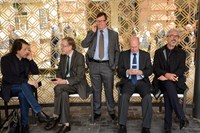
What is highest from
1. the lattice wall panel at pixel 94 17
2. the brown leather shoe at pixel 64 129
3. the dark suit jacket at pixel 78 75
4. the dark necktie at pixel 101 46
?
the lattice wall panel at pixel 94 17

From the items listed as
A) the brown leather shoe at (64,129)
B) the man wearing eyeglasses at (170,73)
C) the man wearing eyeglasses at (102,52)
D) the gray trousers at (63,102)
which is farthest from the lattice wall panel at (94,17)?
the brown leather shoe at (64,129)

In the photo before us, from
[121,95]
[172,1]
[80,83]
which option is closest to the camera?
[121,95]

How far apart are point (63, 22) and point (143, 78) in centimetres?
192

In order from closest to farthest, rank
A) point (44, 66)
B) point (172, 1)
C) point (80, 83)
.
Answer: point (80, 83) → point (172, 1) → point (44, 66)

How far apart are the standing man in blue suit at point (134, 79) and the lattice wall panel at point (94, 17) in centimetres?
85

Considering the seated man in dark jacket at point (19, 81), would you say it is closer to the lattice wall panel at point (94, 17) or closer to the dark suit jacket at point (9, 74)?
the dark suit jacket at point (9, 74)

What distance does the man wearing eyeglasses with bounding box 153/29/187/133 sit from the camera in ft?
14.5

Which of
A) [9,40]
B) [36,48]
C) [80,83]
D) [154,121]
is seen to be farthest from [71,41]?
[154,121]

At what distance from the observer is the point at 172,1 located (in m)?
5.27

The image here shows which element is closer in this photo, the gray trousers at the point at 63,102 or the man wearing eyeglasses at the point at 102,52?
the gray trousers at the point at 63,102

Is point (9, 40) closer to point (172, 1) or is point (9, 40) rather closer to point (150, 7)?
point (150, 7)

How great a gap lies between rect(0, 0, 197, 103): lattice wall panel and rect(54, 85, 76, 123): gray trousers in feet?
3.77

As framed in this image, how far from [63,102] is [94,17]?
177 cm

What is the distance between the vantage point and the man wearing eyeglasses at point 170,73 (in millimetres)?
4422
